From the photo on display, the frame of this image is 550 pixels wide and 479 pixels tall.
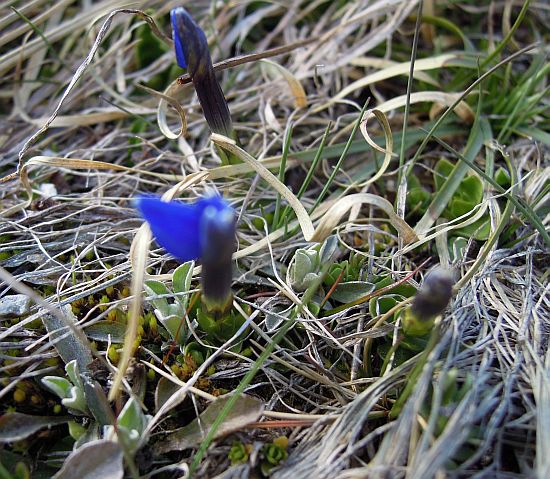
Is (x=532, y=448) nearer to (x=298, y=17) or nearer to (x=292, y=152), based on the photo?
(x=292, y=152)

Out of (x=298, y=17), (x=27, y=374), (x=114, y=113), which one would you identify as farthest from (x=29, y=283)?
(x=298, y=17)

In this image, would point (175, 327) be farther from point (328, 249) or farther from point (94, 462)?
point (328, 249)

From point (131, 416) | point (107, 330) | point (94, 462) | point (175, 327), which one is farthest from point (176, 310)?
point (94, 462)

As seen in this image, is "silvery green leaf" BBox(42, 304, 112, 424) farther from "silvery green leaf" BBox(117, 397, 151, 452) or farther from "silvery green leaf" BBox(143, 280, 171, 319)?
"silvery green leaf" BBox(143, 280, 171, 319)

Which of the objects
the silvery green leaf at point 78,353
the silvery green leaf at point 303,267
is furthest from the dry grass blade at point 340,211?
the silvery green leaf at point 78,353

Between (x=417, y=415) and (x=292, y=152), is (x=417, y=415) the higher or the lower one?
the lower one

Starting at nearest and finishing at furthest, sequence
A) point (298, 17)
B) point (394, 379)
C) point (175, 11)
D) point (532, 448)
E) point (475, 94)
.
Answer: point (532, 448), point (394, 379), point (175, 11), point (475, 94), point (298, 17)
